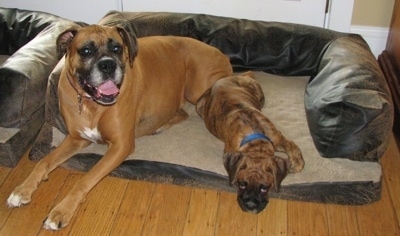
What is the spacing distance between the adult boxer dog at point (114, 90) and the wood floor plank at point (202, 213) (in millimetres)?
474

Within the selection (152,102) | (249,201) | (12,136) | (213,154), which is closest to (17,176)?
(12,136)

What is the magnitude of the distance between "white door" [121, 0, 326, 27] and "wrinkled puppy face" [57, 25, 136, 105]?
5.30 feet

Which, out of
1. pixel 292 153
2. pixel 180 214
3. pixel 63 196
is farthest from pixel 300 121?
pixel 63 196

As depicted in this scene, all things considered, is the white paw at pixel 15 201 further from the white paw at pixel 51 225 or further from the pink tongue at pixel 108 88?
the pink tongue at pixel 108 88

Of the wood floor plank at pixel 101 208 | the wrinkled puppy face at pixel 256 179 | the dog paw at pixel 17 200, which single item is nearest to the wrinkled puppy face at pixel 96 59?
the wood floor plank at pixel 101 208

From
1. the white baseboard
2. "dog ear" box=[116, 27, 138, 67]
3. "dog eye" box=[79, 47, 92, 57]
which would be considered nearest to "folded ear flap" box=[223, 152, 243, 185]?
"dog ear" box=[116, 27, 138, 67]

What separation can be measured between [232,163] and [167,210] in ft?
1.51

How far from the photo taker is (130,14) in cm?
379

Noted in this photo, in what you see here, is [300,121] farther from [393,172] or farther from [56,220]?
[56,220]

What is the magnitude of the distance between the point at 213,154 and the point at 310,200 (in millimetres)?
612

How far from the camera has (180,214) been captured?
269 centimetres

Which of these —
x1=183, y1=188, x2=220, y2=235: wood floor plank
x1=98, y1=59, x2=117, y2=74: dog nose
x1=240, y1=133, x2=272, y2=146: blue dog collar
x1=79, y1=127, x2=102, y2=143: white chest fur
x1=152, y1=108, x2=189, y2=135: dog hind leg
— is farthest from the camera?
x1=152, y1=108, x2=189, y2=135: dog hind leg

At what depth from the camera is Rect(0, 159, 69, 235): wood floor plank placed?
8.42 ft

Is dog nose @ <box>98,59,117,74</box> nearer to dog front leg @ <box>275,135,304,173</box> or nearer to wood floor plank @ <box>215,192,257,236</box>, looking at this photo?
wood floor plank @ <box>215,192,257,236</box>
